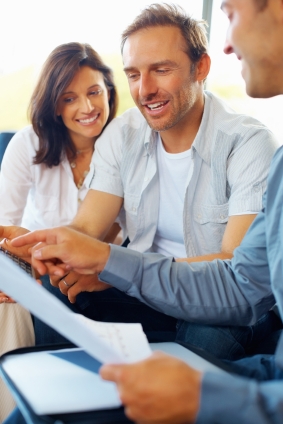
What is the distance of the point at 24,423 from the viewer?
36.9 inches

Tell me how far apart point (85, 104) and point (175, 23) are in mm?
477

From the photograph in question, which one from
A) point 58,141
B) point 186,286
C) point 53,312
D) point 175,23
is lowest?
point 186,286

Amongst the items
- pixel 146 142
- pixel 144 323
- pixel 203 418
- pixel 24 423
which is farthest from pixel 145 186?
pixel 203 418

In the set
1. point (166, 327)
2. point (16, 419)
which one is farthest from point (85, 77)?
point (16, 419)

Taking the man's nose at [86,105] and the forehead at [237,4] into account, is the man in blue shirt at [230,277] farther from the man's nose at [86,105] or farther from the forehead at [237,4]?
the man's nose at [86,105]

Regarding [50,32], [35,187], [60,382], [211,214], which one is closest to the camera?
[60,382]

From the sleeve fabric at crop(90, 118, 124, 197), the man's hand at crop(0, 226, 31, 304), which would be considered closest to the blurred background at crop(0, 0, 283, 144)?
the sleeve fabric at crop(90, 118, 124, 197)

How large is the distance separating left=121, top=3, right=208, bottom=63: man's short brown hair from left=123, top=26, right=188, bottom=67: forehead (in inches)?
0.8

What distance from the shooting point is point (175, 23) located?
5.88 ft

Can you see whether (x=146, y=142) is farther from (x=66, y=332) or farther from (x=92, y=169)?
(x=66, y=332)

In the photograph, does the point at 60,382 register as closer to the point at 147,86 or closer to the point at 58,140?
the point at 147,86

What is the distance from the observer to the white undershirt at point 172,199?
1746 millimetres

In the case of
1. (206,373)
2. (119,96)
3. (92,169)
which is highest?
(119,96)

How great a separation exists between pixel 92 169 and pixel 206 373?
1.24 meters
